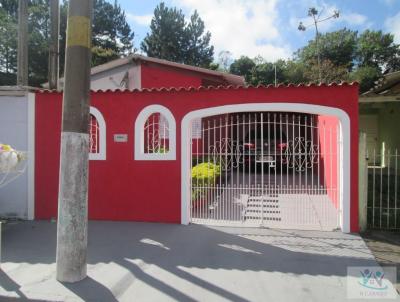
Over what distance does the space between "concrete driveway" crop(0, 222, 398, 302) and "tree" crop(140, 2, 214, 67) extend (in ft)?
89.6

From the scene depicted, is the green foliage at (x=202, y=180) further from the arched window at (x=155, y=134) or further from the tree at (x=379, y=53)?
the tree at (x=379, y=53)

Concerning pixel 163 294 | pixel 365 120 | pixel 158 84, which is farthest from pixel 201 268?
pixel 365 120

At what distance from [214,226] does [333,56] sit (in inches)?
1419

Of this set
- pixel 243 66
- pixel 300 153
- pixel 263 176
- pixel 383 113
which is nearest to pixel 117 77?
pixel 263 176

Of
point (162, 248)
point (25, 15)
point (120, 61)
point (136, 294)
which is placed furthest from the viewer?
point (120, 61)

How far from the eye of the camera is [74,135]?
13.7 ft

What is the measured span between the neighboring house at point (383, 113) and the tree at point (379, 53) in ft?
74.4

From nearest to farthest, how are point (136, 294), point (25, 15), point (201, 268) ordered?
point (136, 294) → point (201, 268) → point (25, 15)

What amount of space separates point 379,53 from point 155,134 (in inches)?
1494

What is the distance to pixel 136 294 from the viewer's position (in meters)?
4.11

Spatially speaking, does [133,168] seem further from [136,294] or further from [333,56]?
[333,56]

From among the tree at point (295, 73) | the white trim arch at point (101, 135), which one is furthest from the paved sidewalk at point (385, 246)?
the tree at point (295, 73)

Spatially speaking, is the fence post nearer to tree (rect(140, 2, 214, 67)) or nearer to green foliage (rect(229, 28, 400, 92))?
tree (rect(140, 2, 214, 67))

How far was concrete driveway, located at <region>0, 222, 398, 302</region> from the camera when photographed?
4.12 metres
